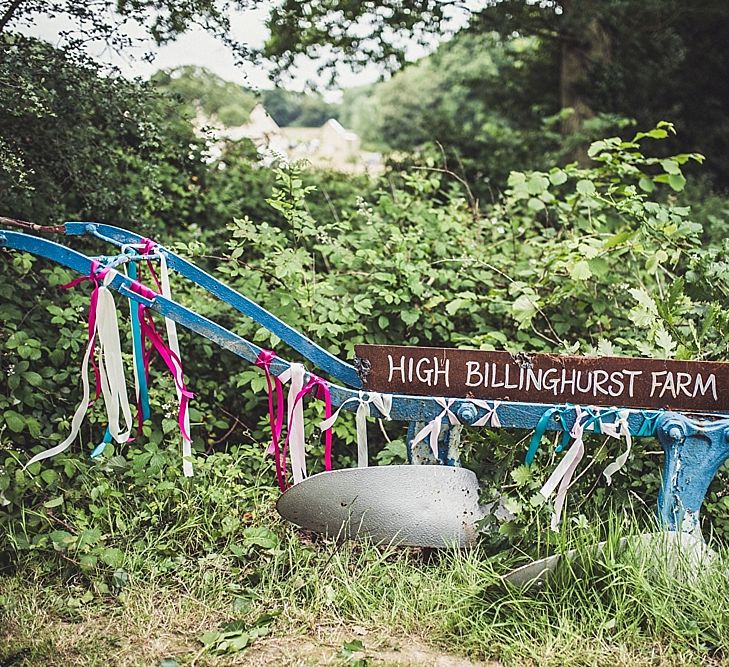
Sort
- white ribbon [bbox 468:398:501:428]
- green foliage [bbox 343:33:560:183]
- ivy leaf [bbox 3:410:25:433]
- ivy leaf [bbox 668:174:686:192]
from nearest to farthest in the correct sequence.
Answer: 1. white ribbon [bbox 468:398:501:428]
2. ivy leaf [bbox 3:410:25:433]
3. ivy leaf [bbox 668:174:686:192]
4. green foliage [bbox 343:33:560:183]

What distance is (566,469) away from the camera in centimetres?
287

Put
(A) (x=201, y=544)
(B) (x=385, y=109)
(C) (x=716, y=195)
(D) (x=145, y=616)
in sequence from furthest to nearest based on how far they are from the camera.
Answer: (B) (x=385, y=109) < (C) (x=716, y=195) < (A) (x=201, y=544) < (D) (x=145, y=616)

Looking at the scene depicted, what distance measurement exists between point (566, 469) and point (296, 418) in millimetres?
1032

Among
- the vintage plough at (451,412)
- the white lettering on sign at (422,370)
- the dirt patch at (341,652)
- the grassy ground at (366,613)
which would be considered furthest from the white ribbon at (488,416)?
the dirt patch at (341,652)

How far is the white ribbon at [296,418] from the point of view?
9.76 feet

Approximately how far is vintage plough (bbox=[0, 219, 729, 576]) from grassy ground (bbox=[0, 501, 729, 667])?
18 cm

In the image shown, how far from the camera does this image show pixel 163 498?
3.34 metres

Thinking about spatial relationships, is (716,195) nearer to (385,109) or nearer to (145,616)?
(145,616)

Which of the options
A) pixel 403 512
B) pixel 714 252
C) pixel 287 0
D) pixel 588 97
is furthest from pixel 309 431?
pixel 588 97

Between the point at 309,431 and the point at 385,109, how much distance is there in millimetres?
35157

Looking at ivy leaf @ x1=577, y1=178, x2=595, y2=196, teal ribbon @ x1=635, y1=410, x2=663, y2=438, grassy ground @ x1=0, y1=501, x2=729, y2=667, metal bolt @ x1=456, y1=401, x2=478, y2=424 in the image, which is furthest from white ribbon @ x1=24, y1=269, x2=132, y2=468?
ivy leaf @ x1=577, y1=178, x2=595, y2=196

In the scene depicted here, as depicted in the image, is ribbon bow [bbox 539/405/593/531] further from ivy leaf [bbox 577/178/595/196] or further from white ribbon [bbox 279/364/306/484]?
ivy leaf [bbox 577/178/595/196]

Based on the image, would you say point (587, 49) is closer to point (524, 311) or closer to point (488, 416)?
point (524, 311)

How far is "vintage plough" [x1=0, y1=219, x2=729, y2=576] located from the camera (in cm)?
282
